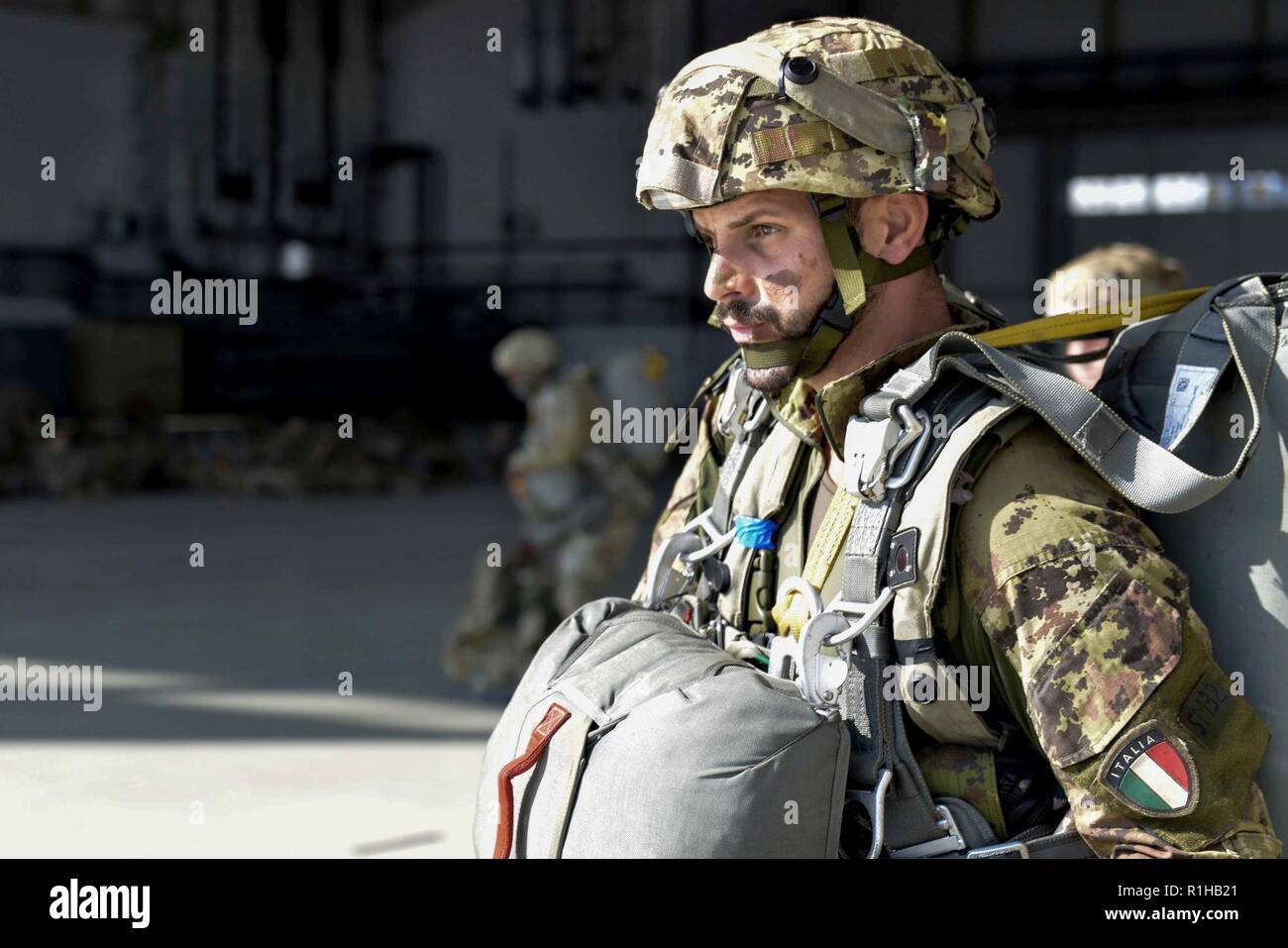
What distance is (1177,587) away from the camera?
1.60m

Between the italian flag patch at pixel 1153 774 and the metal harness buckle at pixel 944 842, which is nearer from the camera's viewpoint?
the italian flag patch at pixel 1153 774

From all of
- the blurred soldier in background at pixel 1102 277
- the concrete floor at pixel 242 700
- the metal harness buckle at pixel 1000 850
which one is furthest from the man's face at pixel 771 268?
the concrete floor at pixel 242 700

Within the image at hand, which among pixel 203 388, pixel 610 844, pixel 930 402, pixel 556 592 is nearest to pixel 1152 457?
pixel 930 402

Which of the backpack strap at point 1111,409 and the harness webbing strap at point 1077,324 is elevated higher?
the harness webbing strap at point 1077,324

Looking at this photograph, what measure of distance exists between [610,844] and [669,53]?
1659cm

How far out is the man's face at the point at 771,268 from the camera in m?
1.85

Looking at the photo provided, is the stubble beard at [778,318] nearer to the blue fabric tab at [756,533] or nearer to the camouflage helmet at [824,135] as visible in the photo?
the camouflage helmet at [824,135]

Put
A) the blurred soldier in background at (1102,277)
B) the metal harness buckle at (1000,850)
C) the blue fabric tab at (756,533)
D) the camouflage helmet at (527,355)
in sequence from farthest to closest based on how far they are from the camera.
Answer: the camouflage helmet at (527,355) → the blurred soldier in background at (1102,277) → the blue fabric tab at (756,533) → the metal harness buckle at (1000,850)

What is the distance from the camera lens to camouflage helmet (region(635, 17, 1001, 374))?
1812 millimetres

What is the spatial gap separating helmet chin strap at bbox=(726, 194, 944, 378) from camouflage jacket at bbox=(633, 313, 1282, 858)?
26cm

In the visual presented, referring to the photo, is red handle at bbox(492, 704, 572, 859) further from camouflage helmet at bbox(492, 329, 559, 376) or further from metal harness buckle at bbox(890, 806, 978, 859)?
camouflage helmet at bbox(492, 329, 559, 376)

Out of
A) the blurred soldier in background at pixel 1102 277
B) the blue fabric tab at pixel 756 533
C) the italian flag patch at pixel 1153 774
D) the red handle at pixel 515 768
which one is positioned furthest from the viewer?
the blurred soldier in background at pixel 1102 277

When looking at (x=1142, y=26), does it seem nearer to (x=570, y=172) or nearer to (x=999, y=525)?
(x=570, y=172)

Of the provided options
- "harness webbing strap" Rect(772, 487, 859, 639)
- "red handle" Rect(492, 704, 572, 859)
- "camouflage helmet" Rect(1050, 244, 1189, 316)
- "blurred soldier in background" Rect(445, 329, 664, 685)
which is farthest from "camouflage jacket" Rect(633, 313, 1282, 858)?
"blurred soldier in background" Rect(445, 329, 664, 685)
